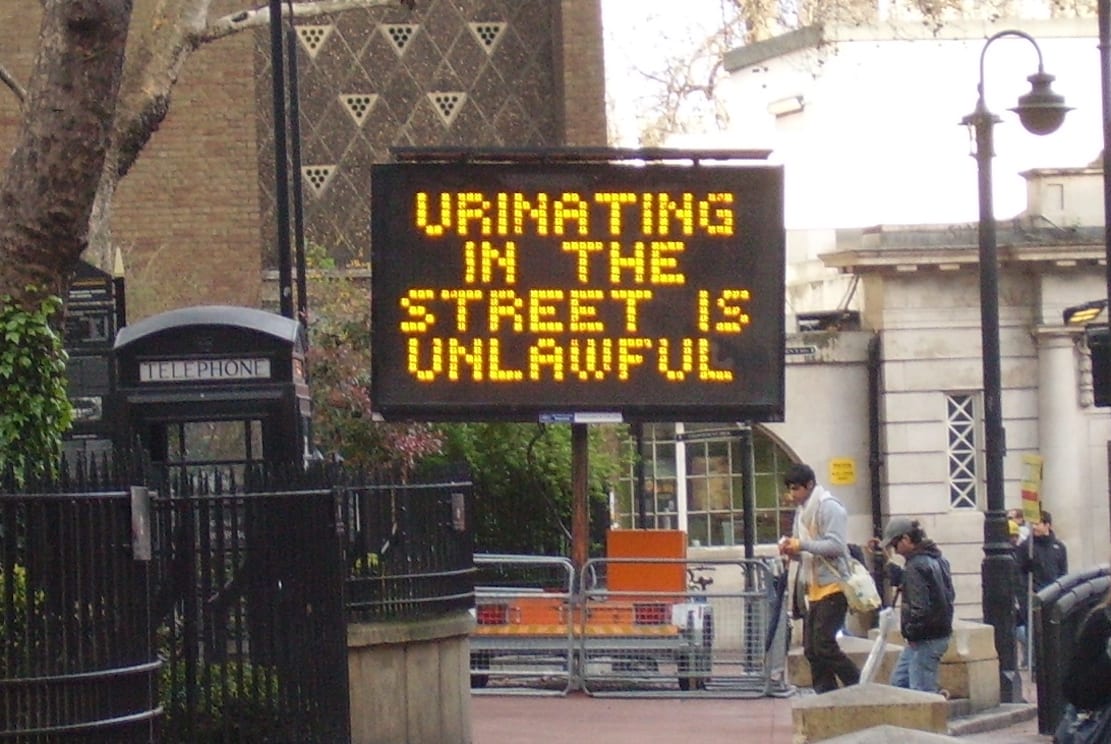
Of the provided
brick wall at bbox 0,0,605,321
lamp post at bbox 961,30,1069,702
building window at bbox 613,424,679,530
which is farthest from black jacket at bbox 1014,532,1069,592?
brick wall at bbox 0,0,605,321

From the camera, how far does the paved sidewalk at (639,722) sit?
51.4 feet

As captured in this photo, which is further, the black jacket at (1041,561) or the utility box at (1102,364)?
the black jacket at (1041,561)

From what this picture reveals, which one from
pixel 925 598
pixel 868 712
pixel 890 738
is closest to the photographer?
pixel 890 738

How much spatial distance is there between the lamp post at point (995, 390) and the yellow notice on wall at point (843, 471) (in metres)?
12.2

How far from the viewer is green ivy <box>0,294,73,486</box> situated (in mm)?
11539

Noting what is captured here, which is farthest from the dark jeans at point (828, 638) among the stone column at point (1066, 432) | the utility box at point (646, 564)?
the stone column at point (1066, 432)

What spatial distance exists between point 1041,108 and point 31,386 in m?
11.4

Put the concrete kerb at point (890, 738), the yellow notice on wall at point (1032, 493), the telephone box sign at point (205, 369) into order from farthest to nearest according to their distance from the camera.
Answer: the yellow notice on wall at point (1032, 493) → the telephone box sign at point (205, 369) → the concrete kerb at point (890, 738)

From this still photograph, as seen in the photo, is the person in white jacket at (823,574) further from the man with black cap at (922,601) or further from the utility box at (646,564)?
the utility box at (646,564)

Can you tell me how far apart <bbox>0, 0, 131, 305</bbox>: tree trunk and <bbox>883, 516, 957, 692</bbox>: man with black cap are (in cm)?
694

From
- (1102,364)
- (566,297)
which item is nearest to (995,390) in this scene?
(1102,364)

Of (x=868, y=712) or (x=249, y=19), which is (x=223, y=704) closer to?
(x=868, y=712)

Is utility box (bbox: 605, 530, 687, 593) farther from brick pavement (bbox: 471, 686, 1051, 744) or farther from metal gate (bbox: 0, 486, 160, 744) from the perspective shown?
metal gate (bbox: 0, 486, 160, 744)

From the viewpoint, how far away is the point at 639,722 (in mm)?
16766
